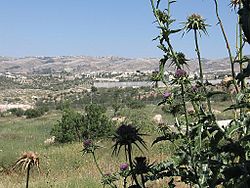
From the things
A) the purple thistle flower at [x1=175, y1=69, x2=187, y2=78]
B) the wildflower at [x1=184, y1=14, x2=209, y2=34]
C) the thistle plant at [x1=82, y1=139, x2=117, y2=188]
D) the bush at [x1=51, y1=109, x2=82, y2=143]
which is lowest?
the bush at [x1=51, y1=109, x2=82, y2=143]

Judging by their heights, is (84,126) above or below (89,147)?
below

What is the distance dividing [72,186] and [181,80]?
18.7 feet

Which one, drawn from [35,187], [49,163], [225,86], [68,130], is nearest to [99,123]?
[68,130]

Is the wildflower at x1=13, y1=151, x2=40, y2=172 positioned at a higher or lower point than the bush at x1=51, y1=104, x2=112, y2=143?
higher

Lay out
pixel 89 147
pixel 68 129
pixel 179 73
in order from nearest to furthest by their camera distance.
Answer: pixel 179 73 < pixel 89 147 < pixel 68 129

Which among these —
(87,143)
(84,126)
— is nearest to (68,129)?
(84,126)

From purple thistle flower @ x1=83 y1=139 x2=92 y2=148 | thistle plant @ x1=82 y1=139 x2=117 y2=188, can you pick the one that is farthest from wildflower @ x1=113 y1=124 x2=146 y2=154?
purple thistle flower @ x1=83 y1=139 x2=92 y2=148

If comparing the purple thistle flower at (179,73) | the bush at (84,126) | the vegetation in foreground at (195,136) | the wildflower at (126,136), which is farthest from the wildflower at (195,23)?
the bush at (84,126)

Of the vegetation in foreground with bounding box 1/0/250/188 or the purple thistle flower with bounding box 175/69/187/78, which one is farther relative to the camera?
the purple thistle flower with bounding box 175/69/187/78

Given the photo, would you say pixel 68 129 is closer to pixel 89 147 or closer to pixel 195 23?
pixel 89 147

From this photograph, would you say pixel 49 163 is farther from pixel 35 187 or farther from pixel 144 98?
pixel 144 98

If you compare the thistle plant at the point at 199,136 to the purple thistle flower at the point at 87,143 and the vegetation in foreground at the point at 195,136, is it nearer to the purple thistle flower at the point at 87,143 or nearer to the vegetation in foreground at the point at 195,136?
the vegetation in foreground at the point at 195,136

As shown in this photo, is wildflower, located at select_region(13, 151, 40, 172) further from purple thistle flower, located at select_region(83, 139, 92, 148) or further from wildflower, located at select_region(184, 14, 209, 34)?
wildflower, located at select_region(184, 14, 209, 34)

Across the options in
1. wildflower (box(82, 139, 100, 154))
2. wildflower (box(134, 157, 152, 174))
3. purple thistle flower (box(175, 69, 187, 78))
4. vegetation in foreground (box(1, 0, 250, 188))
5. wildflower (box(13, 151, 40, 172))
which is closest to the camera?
vegetation in foreground (box(1, 0, 250, 188))
